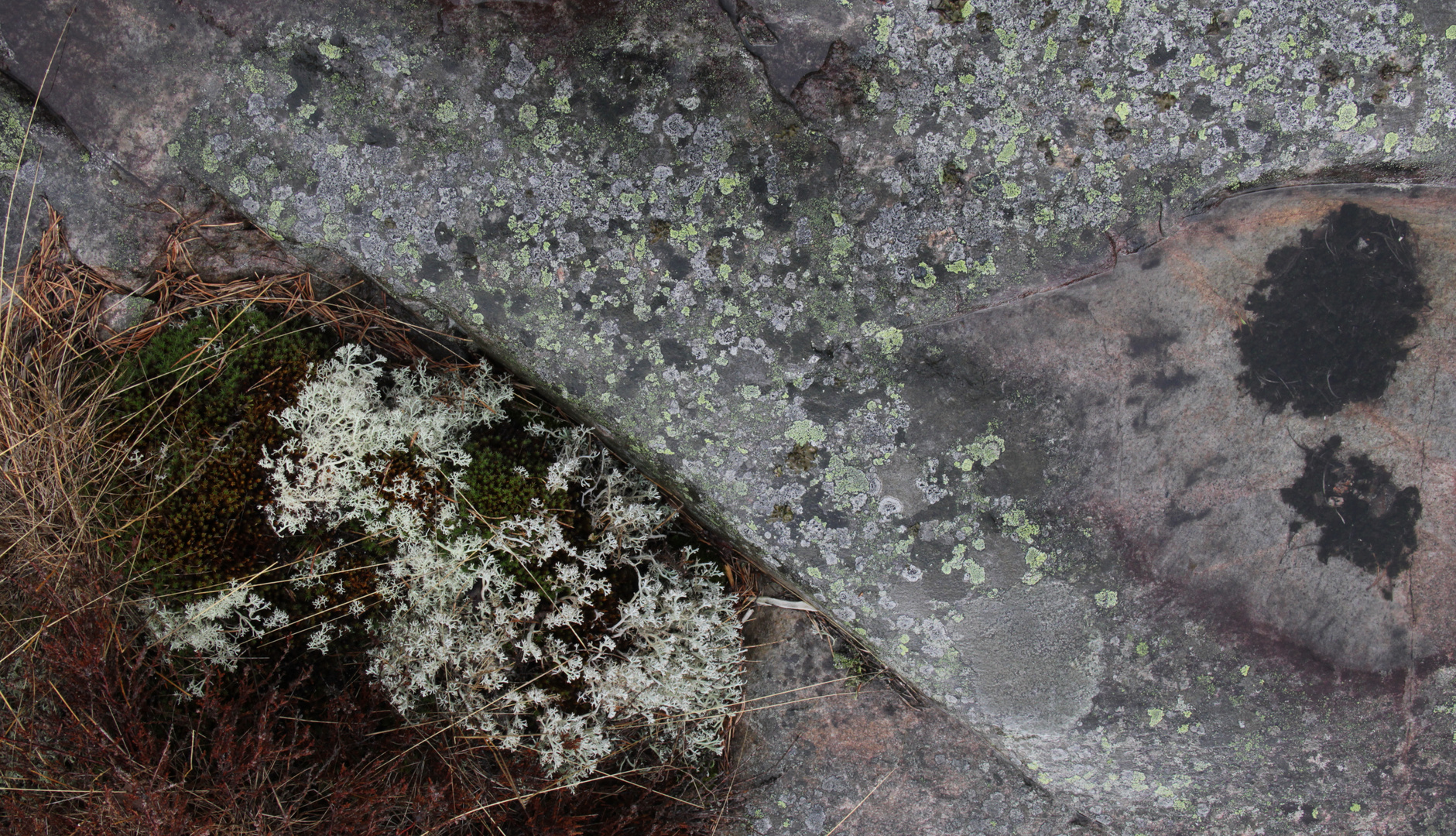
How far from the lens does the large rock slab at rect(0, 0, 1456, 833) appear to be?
2.68 metres

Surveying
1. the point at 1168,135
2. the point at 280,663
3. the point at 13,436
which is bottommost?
the point at 280,663

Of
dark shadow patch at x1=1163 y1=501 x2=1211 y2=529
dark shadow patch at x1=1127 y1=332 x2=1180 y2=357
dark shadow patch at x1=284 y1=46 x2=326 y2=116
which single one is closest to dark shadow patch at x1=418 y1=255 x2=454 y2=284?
dark shadow patch at x1=284 y1=46 x2=326 y2=116

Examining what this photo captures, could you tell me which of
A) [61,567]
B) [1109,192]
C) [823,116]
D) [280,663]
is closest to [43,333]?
[61,567]

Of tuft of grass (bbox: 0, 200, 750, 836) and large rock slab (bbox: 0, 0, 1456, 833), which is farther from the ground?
large rock slab (bbox: 0, 0, 1456, 833)

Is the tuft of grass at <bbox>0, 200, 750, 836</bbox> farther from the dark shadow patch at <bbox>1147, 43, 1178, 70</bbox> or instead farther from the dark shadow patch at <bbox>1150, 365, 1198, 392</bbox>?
the dark shadow patch at <bbox>1147, 43, 1178, 70</bbox>

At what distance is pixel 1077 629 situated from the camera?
2893 mm

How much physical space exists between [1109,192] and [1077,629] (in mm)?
1551

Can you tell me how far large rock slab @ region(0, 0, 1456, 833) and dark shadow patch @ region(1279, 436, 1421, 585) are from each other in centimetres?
1

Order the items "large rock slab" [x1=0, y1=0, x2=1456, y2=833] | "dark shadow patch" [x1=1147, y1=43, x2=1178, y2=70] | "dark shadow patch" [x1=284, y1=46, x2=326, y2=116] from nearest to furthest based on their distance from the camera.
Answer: "dark shadow patch" [x1=1147, y1=43, x2=1178, y2=70] → "large rock slab" [x1=0, y1=0, x2=1456, y2=833] → "dark shadow patch" [x1=284, y1=46, x2=326, y2=116]

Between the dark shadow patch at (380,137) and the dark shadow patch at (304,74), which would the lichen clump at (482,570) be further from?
the dark shadow patch at (304,74)

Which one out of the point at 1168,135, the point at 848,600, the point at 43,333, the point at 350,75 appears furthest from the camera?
the point at 43,333

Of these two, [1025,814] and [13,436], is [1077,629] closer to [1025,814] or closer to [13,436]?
[1025,814]

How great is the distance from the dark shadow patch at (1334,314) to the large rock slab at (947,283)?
4 centimetres

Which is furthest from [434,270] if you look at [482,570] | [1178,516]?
[1178,516]
